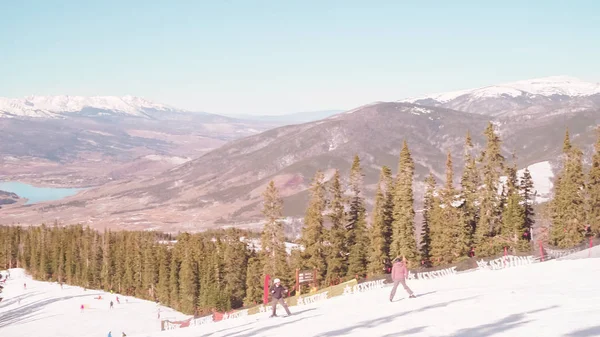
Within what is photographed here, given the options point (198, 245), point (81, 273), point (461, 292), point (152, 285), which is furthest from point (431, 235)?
point (81, 273)

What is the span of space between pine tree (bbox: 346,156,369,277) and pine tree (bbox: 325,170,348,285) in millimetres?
1022

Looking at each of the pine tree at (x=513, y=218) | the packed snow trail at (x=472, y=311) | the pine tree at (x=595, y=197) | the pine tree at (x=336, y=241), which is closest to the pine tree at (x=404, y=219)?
the pine tree at (x=336, y=241)

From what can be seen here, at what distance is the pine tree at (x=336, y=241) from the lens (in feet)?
208

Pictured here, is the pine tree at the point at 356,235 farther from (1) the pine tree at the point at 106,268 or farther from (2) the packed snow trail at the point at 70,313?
(1) the pine tree at the point at 106,268

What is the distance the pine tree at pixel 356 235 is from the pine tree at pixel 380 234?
1.19m

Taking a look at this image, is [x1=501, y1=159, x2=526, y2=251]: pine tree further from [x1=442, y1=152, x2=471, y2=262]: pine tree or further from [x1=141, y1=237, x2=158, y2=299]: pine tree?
[x1=141, y1=237, x2=158, y2=299]: pine tree

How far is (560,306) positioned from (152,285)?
363ft

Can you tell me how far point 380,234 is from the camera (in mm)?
63375

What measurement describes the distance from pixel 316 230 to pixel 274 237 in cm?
571

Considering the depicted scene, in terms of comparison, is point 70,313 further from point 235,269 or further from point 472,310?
point 472,310

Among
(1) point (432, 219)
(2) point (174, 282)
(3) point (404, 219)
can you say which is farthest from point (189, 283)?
(3) point (404, 219)

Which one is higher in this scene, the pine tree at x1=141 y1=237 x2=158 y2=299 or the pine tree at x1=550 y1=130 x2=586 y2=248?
the pine tree at x1=550 y1=130 x2=586 y2=248

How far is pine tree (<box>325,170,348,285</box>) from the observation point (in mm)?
63344

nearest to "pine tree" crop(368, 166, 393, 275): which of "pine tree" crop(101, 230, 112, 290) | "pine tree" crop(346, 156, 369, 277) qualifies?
"pine tree" crop(346, 156, 369, 277)
